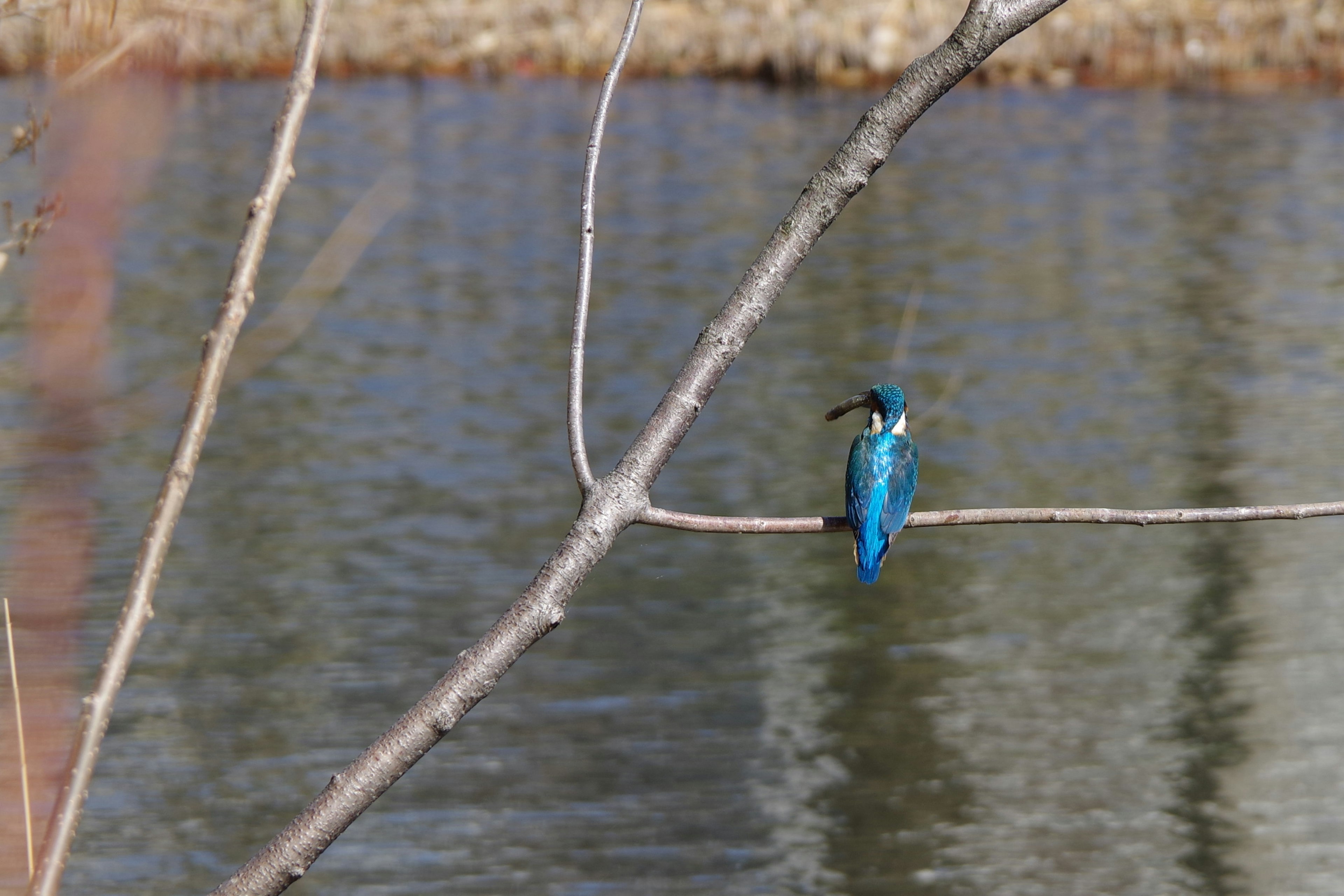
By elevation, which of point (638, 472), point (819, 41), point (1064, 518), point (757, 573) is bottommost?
point (757, 573)

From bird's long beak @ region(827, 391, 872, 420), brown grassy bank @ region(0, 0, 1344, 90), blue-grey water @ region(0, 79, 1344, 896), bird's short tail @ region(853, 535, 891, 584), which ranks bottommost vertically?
blue-grey water @ region(0, 79, 1344, 896)

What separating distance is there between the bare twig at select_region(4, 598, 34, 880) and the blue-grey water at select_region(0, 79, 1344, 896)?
270mm

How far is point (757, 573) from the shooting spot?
23.6 feet

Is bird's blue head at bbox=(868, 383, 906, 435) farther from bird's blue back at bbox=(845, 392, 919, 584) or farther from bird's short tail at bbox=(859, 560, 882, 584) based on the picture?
bird's short tail at bbox=(859, 560, 882, 584)

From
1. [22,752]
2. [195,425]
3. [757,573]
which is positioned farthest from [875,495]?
[757,573]

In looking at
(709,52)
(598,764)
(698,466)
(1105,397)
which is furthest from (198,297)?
(709,52)

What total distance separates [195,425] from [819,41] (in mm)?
20732

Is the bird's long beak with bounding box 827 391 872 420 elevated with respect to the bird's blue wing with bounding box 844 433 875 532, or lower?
elevated

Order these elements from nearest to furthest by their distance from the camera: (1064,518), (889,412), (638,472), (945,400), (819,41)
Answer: (638,472) < (1064,518) < (889,412) < (945,400) < (819,41)

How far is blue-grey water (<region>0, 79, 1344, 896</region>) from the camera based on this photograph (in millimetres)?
5137

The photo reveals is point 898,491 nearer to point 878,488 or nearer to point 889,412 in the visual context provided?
point 878,488

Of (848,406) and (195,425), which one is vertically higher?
(195,425)

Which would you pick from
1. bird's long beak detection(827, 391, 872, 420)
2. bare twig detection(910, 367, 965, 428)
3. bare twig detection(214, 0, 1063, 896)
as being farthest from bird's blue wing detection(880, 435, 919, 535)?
bare twig detection(910, 367, 965, 428)

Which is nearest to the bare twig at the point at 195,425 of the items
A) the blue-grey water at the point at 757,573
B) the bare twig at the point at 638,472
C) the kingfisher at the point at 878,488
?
the blue-grey water at the point at 757,573
